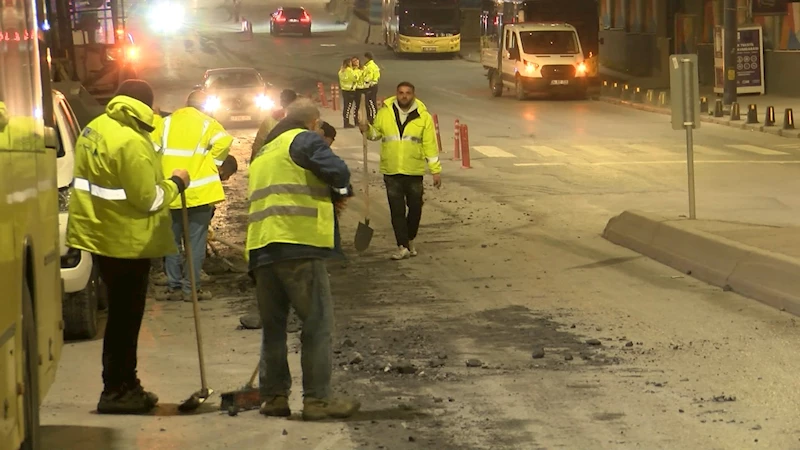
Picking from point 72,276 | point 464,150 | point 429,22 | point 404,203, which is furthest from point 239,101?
point 429,22

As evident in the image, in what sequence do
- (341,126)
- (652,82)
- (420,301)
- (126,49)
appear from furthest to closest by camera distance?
(652,82)
(126,49)
(341,126)
(420,301)

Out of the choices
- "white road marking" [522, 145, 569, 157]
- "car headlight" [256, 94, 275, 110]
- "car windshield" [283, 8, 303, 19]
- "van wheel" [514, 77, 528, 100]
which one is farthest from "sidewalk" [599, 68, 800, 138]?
"car windshield" [283, 8, 303, 19]

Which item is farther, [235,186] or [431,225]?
[235,186]

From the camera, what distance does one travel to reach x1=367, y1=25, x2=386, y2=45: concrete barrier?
73688mm

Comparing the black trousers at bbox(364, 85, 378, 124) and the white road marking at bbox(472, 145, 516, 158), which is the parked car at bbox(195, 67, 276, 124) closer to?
the black trousers at bbox(364, 85, 378, 124)

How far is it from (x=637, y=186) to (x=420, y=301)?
364 inches

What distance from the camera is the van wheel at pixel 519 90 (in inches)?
1630

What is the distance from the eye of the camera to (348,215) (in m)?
19.1

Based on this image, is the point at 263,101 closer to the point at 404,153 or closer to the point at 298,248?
the point at 404,153

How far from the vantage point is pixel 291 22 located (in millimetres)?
79500

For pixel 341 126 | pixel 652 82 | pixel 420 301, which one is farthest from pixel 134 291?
pixel 652 82

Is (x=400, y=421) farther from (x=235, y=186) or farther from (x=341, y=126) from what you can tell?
(x=341, y=126)

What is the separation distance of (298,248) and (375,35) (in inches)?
2662

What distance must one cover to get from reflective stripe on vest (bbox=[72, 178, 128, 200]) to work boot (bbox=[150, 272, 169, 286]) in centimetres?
519
